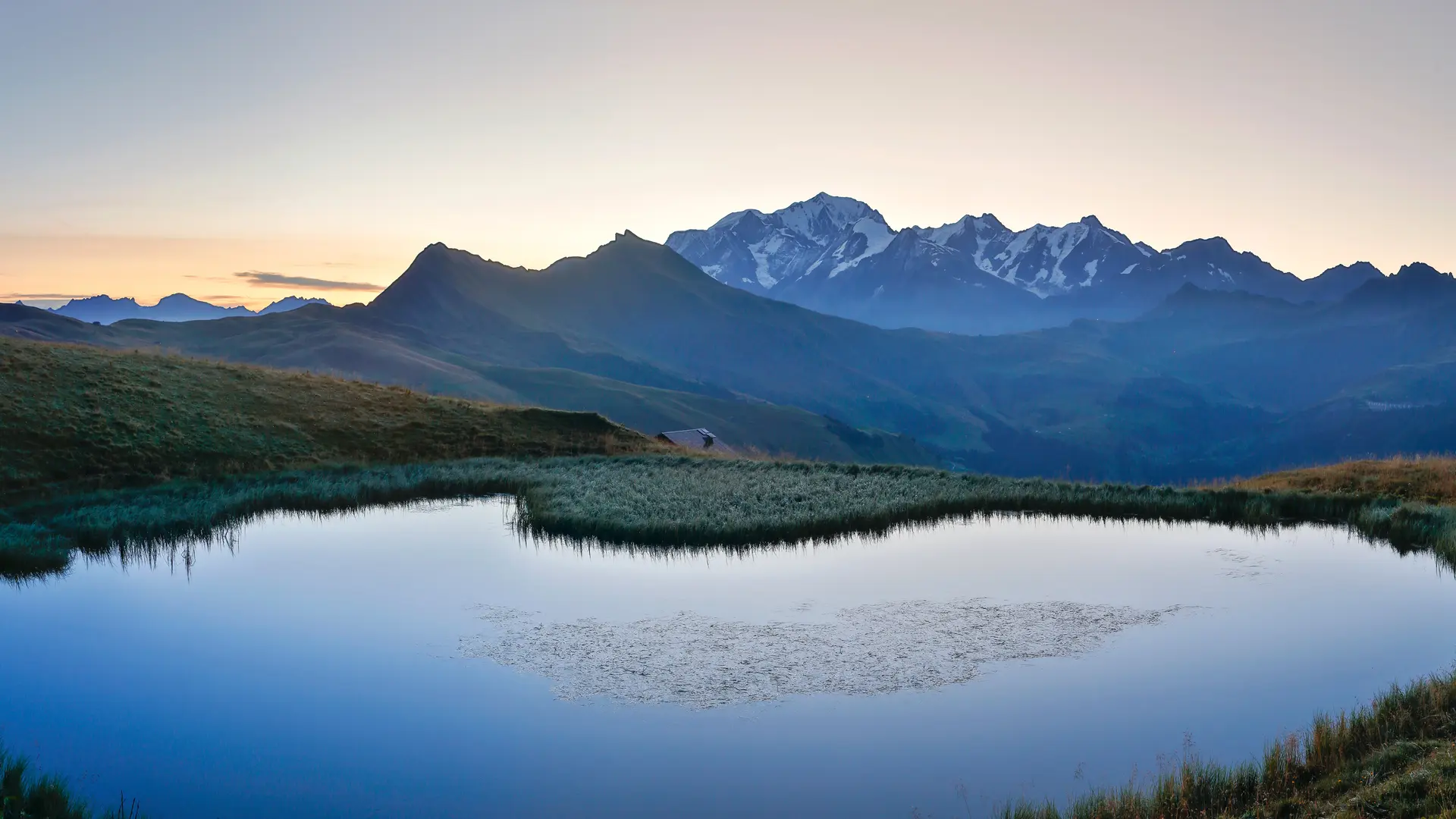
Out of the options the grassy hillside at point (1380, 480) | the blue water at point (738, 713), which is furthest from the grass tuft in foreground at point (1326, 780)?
the grassy hillside at point (1380, 480)

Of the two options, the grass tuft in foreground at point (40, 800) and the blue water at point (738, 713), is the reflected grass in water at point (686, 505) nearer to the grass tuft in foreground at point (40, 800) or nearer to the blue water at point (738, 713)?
the blue water at point (738, 713)

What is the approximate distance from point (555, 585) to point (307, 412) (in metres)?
32.1

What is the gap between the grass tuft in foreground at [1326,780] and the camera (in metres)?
11.1

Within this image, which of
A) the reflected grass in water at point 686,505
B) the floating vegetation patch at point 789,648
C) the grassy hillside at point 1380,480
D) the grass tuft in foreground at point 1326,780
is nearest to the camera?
the grass tuft in foreground at point 1326,780

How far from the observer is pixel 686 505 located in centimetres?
3416

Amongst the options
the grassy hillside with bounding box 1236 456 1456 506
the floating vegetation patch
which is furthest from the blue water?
the grassy hillside with bounding box 1236 456 1456 506

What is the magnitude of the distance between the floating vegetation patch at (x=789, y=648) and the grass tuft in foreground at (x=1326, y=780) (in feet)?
16.2

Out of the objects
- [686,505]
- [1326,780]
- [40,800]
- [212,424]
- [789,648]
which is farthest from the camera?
[212,424]

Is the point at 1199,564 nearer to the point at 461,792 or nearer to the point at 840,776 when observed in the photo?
the point at 840,776

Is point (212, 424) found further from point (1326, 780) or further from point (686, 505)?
point (1326, 780)

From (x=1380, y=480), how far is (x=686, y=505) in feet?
86.3

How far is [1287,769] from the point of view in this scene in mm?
12852

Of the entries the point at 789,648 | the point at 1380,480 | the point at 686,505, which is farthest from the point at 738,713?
the point at 1380,480

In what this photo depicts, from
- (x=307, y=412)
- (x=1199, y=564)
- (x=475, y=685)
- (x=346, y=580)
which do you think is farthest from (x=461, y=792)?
(x=307, y=412)
